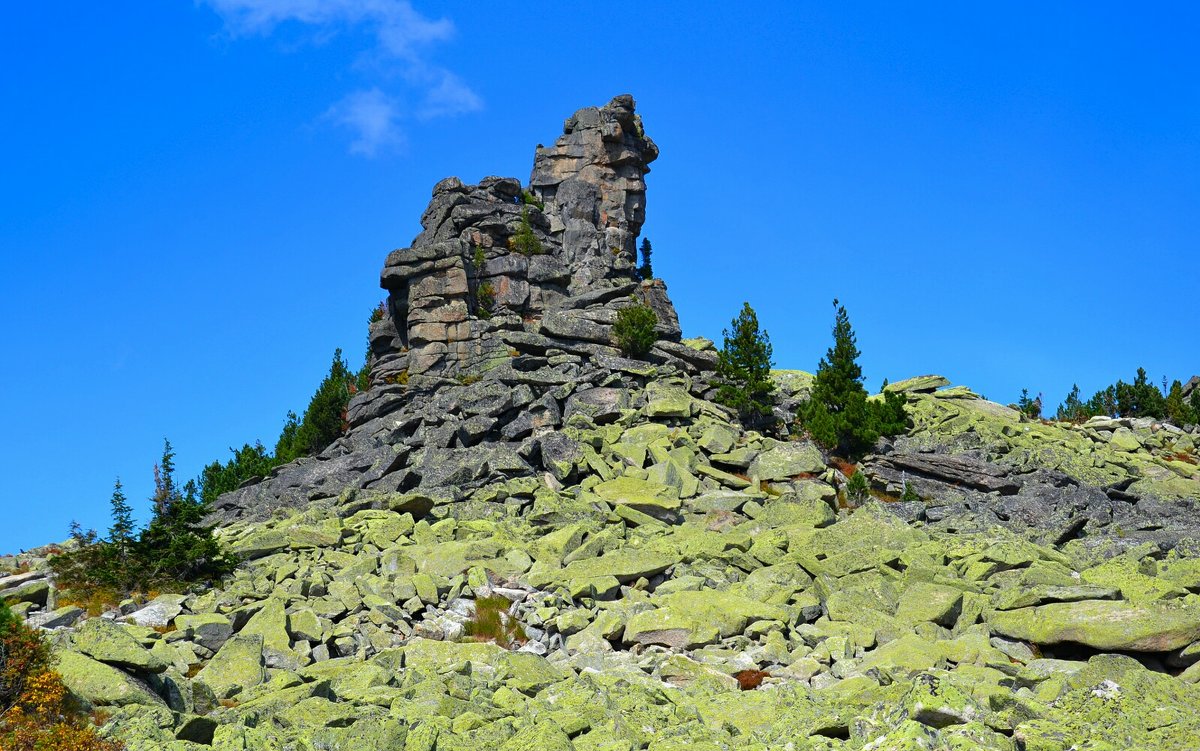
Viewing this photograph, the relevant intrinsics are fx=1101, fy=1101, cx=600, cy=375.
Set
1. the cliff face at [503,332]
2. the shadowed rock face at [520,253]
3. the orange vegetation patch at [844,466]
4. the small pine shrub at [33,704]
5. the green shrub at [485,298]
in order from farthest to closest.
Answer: the green shrub at [485,298] → the shadowed rock face at [520,253] → the orange vegetation patch at [844,466] → the cliff face at [503,332] → the small pine shrub at [33,704]

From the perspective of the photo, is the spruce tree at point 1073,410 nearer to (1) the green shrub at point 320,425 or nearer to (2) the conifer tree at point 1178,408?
(2) the conifer tree at point 1178,408

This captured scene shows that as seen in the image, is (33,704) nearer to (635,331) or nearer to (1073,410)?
(635,331)

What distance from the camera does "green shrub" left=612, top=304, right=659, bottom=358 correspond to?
148 feet

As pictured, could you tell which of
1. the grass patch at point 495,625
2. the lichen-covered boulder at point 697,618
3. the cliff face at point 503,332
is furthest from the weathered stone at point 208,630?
the cliff face at point 503,332

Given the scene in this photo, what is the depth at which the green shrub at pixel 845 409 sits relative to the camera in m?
40.3

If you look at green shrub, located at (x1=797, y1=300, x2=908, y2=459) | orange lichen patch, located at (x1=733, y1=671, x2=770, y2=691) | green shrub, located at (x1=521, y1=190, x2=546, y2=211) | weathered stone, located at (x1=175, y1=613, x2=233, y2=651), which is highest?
green shrub, located at (x1=521, y1=190, x2=546, y2=211)

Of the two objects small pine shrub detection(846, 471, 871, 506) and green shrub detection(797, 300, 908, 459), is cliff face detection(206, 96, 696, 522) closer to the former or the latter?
green shrub detection(797, 300, 908, 459)

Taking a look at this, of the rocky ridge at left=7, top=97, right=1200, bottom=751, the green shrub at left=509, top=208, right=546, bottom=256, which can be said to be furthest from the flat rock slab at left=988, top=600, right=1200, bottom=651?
the green shrub at left=509, top=208, right=546, bottom=256

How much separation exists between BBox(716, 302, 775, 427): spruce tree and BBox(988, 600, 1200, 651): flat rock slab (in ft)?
67.4

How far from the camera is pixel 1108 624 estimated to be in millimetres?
20875

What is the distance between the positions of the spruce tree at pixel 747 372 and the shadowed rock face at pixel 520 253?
3501mm

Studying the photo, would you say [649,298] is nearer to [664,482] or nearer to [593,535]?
[664,482]

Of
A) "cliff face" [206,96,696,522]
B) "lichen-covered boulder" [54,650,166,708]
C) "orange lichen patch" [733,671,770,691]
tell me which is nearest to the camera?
"lichen-covered boulder" [54,650,166,708]

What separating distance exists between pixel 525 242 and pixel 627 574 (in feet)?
86.6
